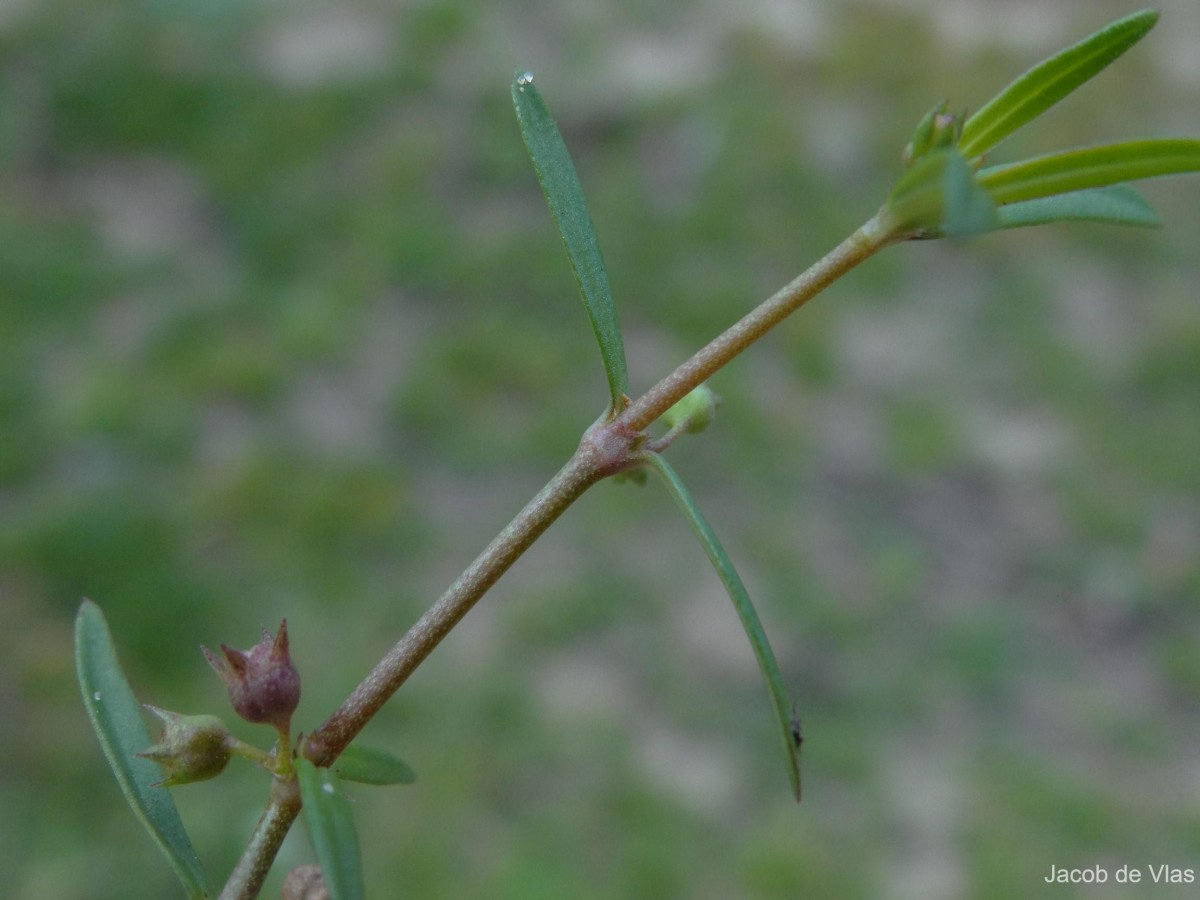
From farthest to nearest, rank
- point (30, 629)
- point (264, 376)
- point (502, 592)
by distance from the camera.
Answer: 1. point (264, 376)
2. point (502, 592)
3. point (30, 629)

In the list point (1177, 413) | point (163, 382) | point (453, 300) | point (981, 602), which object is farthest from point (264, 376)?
point (1177, 413)

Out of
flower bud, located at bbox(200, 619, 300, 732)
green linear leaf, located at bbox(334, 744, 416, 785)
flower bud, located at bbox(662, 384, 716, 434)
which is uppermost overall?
flower bud, located at bbox(662, 384, 716, 434)

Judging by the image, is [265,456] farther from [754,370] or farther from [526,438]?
[754,370]

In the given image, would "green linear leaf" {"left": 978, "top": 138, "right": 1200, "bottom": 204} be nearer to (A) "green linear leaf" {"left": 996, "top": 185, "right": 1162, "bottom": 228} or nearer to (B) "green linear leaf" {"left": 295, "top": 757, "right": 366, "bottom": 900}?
(A) "green linear leaf" {"left": 996, "top": 185, "right": 1162, "bottom": 228}

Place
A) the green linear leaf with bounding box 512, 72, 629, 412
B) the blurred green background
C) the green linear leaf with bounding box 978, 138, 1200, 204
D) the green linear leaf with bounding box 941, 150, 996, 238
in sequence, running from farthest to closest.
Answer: the blurred green background < the green linear leaf with bounding box 512, 72, 629, 412 < the green linear leaf with bounding box 978, 138, 1200, 204 < the green linear leaf with bounding box 941, 150, 996, 238

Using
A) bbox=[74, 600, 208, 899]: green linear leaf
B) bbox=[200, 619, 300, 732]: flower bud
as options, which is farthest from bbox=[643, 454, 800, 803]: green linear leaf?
bbox=[74, 600, 208, 899]: green linear leaf

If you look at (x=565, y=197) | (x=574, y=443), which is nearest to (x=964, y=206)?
(x=565, y=197)
